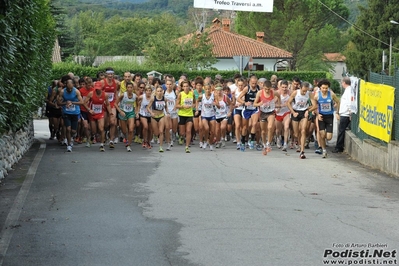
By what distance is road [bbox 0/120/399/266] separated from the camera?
8.18 m

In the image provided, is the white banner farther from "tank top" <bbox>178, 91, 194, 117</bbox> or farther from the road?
the road

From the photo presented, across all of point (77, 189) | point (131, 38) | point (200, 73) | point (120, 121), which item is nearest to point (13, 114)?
point (77, 189)

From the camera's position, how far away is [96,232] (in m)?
9.21

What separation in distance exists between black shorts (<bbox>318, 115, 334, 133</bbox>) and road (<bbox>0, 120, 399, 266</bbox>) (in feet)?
6.09

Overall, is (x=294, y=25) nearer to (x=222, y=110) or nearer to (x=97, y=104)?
(x=222, y=110)

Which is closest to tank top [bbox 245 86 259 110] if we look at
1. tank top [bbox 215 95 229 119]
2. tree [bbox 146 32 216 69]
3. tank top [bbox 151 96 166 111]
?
tank top [bbox 215 95 229 119]

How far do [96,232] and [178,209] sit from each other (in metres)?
1.80

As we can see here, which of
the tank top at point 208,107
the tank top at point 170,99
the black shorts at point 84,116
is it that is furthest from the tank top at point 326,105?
the black shorts at point 84,116

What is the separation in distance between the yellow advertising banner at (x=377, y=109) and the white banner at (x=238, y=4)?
405cm

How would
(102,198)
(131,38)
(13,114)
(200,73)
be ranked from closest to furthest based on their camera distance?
(102,198)
(13,114)
(200,73)
(131,38)

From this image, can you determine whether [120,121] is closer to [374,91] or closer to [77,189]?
[374,91]

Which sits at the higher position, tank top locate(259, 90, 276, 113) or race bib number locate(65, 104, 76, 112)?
tank top locate(259, 90, 276, 113)

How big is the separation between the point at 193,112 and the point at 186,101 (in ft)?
3.46

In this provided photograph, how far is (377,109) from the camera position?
1678 cm
